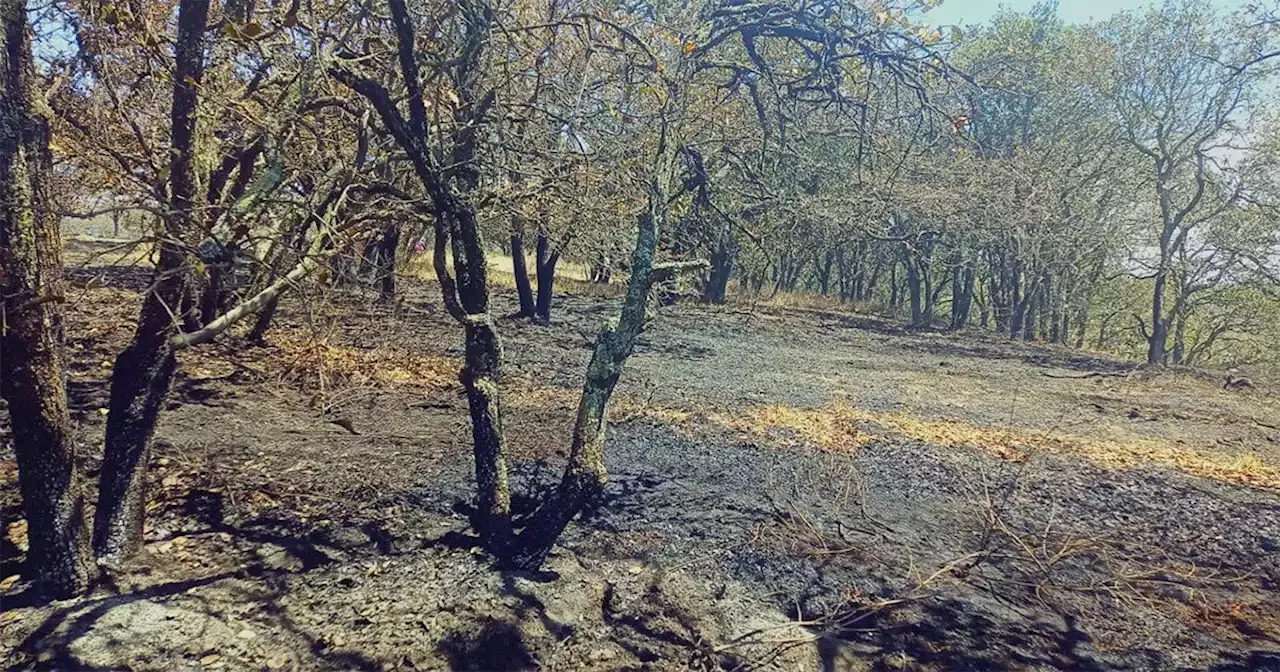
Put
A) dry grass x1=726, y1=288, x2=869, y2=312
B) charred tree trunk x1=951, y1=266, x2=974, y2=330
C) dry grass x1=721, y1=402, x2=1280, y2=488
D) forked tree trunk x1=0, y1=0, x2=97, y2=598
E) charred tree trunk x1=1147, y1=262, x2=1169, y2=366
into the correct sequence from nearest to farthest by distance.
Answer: forked tree trunk x1=0, y1=0, x2=97, y2=598 < dry grass x1=721, y1=402, x2=1280, y2=488 < charred tree trunk x1=1147, y1=262, x2=1169, y2=366 < charred tree trunk x1=951, y1=266, x2=974, y2=330 < dry grass x1=726, y1=288, x2=869, y2=312

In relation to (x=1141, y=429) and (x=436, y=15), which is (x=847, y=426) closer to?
(x=1141, y=429)

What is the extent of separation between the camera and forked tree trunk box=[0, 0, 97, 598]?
7.24 feet

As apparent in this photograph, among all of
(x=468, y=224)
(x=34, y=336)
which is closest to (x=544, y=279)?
(x=468, y=224)

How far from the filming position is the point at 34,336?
238cm

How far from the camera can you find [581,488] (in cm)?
358

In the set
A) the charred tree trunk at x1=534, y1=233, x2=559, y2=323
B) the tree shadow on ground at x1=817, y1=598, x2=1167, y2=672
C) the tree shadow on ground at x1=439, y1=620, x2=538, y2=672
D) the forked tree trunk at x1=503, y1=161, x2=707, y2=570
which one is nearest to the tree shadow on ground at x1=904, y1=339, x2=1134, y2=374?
the charred tree trunk at x1=534, y1=233, x2=559, y2=323

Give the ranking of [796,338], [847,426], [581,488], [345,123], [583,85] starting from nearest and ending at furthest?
[581,488] < [583,85] < [345,123] < [847,426] < [796,338]

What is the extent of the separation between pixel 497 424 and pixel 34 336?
1865 mm

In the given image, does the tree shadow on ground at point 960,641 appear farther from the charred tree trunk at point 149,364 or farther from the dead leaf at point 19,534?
the dead leaf at point 19,534

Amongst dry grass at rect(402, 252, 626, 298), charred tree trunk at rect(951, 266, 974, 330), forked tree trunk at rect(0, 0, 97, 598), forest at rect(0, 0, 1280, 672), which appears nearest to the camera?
forked tree trunk at rect(0, 0, 97, 598)

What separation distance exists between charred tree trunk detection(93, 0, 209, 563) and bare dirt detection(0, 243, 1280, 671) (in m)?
0.23

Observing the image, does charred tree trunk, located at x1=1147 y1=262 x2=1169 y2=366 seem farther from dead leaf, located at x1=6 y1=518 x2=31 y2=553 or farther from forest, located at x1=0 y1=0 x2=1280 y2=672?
Answer: dead leaf, located at x1=6 y1=518 x2=31 y2=553

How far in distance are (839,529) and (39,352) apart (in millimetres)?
3833

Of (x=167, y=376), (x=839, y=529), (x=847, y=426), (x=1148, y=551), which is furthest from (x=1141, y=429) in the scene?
(x=167, y=376)
